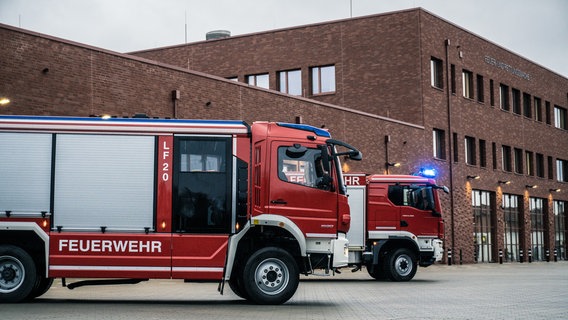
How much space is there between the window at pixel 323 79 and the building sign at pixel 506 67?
973 centimetres

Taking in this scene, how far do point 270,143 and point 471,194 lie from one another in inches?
1284

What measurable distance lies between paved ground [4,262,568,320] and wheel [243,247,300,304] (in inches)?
9.3

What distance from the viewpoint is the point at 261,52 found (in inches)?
1805

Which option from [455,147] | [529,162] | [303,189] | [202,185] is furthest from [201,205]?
[529,162]

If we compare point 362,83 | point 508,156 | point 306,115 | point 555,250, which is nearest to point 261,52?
point 362,83

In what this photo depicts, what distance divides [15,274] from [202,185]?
3.35m

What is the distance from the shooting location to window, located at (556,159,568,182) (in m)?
58.8

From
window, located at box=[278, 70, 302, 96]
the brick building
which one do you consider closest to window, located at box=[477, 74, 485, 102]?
the brick building

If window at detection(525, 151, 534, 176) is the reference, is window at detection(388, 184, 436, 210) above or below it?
below

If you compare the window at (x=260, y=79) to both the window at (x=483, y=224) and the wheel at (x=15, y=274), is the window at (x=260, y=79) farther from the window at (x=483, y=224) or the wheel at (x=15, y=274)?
the wheel at (x=15, y=274)

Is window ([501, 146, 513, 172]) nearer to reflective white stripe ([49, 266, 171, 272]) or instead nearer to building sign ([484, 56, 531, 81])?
building sign ([484, 56, 531, 81])

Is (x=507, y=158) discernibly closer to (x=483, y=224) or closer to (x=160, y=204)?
(x=483, y=224)

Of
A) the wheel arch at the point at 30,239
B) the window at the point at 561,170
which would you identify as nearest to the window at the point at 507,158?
the window at the point at 561,170

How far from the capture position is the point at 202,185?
1452 centimetres
